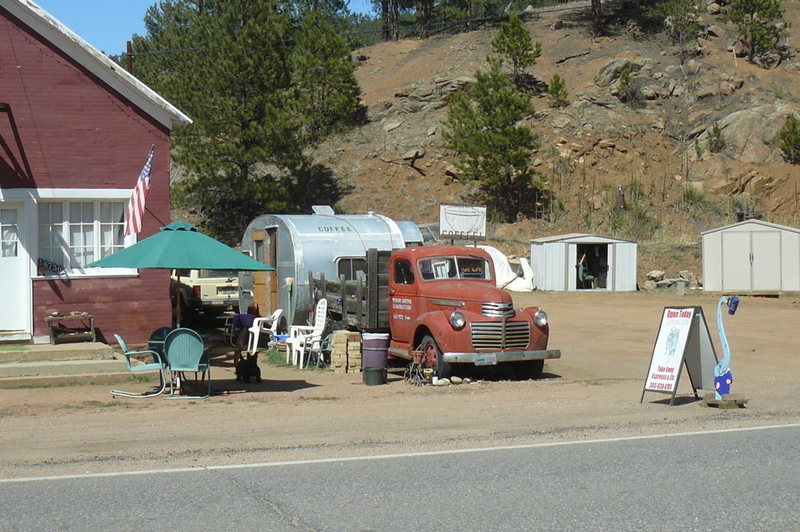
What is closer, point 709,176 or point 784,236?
point 784,236

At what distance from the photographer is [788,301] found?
33375mm

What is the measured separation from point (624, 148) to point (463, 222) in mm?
20619

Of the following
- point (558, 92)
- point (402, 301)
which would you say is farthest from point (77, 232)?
point (558, 92)

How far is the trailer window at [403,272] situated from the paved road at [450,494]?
769 centimetres

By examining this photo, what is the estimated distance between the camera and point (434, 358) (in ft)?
49.3

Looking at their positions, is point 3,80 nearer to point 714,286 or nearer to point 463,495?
point 463,495

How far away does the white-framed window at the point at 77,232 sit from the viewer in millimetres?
16688

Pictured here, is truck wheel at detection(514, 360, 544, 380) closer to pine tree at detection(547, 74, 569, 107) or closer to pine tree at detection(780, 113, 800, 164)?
pine tree at detection(780, 113, 800, 164)

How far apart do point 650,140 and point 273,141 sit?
24.4 metres

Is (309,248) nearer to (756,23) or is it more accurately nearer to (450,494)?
(450,494)

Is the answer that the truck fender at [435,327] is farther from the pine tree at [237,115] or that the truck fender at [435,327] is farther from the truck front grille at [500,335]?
the pine tree at [237,115]

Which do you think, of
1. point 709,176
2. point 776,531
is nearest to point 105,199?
point 776,531

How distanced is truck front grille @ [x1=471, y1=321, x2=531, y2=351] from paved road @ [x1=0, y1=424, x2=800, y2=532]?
5.85 meters

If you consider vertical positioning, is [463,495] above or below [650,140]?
below
